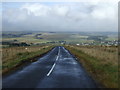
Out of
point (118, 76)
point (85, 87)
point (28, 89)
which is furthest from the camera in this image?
point (118, 76)

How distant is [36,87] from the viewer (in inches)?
481

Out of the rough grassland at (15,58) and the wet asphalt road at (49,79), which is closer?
the wet asphalt road at (49,79)

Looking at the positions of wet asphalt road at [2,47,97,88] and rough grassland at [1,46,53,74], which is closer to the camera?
wet asphalt road at [2,47,97,88]

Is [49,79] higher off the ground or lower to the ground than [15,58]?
higher

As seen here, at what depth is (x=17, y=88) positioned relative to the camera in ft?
38.8

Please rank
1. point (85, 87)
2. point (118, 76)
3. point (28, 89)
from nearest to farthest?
1. point (28, 89)
2. point (85, 87)
3. point (118, 76)

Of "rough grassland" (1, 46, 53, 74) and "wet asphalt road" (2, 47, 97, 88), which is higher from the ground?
"wet asphalt road" (2, 47, 97, 88)

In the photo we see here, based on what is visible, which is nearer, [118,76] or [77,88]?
[77,88]

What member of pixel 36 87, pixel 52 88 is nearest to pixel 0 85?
pixel 36 87

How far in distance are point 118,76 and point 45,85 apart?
5.02 m

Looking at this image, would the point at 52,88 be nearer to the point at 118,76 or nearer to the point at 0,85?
the point at 0,85

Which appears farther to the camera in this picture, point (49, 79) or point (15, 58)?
point (15, 58)

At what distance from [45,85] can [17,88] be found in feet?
5.33

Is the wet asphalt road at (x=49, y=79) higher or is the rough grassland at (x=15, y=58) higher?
the wet asphalt road at (x=49, y=79)
